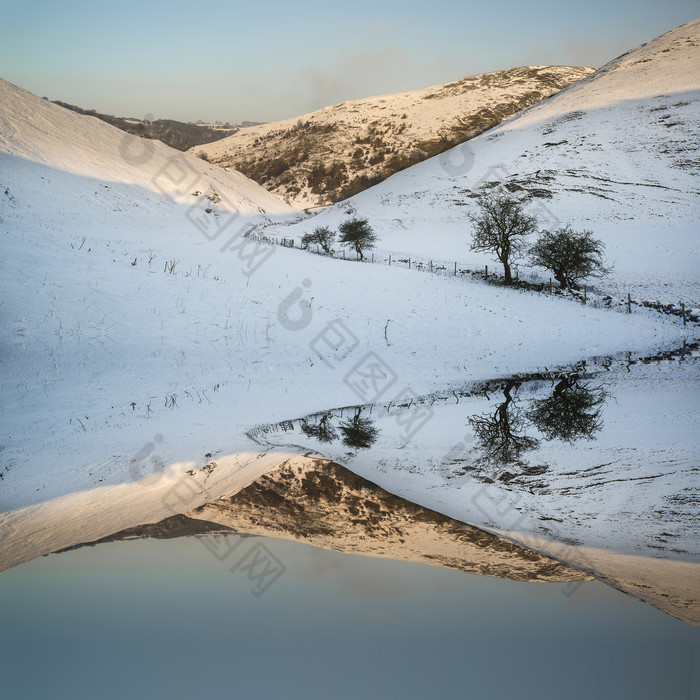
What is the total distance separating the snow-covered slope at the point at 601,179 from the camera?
57125 mm

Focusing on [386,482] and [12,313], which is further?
[12,313]

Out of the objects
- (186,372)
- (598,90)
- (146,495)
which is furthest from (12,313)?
(598,90)

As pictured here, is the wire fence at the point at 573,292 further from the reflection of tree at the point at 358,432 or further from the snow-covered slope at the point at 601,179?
the reflection of tree at the point at 358,432

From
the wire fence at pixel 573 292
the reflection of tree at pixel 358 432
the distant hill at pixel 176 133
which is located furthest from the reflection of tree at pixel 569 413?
the distant hill at pixel 176 133

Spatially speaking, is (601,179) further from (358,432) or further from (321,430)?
(321,430)

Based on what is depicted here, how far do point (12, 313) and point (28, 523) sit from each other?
797 inches

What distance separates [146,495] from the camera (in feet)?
26.5

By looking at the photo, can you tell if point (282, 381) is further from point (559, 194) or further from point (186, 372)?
point (559, 194)

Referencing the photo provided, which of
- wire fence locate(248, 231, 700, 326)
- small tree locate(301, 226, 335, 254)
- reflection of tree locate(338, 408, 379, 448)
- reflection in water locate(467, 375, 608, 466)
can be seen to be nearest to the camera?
reflection in water locate(467, 375, 608, 466)

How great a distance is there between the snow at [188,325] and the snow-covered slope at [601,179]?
581 millimetres

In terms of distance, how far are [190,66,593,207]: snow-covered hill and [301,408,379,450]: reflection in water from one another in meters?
89.7

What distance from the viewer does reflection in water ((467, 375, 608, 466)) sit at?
428 inches

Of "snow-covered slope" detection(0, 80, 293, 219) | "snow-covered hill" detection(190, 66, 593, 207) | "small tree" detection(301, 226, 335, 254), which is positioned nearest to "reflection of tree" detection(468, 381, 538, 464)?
"snow-covered slope" detection(0, 80, 293, 219)

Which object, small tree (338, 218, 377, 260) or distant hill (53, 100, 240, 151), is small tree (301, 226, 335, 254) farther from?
distant hill (53, 100, 240, 151)
